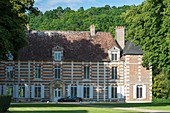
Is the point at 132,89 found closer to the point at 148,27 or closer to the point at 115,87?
the point at 115,87

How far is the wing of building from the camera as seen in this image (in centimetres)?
6041

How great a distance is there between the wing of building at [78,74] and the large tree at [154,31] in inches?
582

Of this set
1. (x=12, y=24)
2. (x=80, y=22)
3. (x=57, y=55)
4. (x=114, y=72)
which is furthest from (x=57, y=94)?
(x=80, y=22)

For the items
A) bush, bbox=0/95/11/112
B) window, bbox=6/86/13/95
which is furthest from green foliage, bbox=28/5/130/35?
bush, bbox=0/95/11/112

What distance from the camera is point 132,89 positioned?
61.2 metres

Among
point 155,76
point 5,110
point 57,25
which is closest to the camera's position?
point 5,110

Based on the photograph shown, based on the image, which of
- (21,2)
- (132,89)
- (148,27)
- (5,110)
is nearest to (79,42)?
(132,89)

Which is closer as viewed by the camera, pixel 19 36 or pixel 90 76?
pixel 19 36

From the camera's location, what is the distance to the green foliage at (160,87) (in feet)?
208

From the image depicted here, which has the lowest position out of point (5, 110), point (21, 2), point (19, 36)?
point (5, 110)

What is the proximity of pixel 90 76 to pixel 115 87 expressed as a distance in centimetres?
329

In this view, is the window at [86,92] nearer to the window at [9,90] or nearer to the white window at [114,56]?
the white window at [114,56]

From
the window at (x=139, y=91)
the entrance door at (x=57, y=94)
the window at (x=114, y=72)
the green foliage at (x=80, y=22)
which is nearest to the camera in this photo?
the entrance door at (x=57, y=94)

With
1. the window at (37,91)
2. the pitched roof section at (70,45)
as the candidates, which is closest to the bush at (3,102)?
the window at (37,91)
